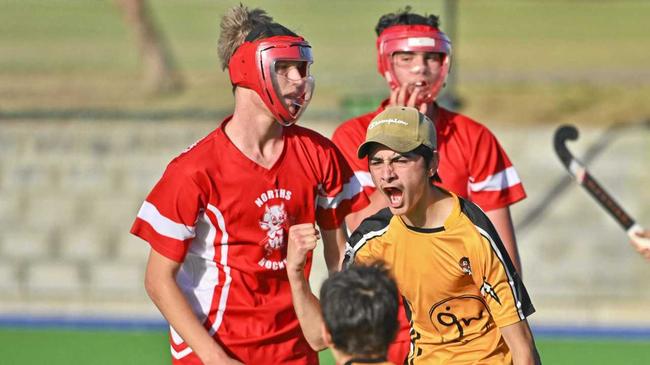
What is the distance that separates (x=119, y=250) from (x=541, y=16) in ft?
42.6

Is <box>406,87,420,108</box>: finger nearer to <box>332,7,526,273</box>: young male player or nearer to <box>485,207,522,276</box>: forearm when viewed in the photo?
<box>332,7,526,273</box>: young male player

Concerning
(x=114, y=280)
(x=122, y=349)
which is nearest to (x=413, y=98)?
(x=122, y=349)

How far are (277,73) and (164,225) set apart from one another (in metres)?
0.61

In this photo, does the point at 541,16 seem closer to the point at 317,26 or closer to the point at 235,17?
the point at 317,26

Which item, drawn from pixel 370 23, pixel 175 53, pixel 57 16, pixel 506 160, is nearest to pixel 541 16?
pixel 370 23

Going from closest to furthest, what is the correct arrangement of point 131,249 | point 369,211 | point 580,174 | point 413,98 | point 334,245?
point 334,245
point 369,211
point 413,98
point 580,174
point 131,249

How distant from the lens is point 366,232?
4.08 m

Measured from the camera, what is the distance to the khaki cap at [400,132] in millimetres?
3801

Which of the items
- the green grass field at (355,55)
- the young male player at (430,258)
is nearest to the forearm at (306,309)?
the young male player at (430,258)

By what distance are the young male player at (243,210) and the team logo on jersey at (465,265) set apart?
49 centimetres

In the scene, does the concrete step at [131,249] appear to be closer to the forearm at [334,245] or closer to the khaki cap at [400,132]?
the forearm at [334,245]

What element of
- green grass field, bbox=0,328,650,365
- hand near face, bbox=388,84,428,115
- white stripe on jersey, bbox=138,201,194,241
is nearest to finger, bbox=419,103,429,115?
hand near face, bbox=388,84,428,115

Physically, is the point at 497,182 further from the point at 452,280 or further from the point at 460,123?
the point at 452,280

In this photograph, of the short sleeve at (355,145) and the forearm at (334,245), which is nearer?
the forearm at (334,245)
